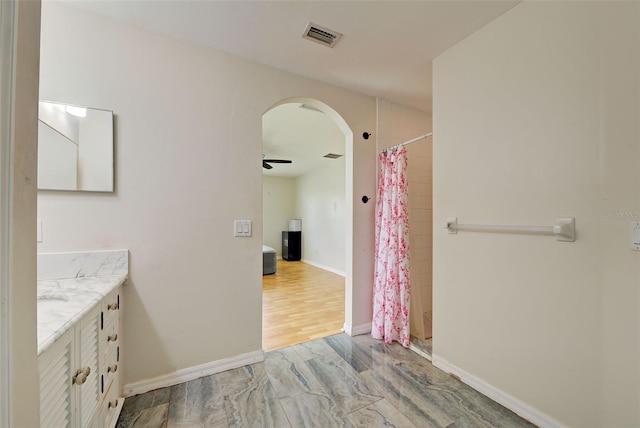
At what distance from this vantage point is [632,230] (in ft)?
3.48

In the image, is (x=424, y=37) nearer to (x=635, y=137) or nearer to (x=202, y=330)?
(x=635, y=137)

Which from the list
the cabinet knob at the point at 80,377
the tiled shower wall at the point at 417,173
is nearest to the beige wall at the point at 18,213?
the cabinet knob at the point at 80,377

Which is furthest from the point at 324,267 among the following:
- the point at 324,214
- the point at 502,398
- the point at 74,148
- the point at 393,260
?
the point at 74,148

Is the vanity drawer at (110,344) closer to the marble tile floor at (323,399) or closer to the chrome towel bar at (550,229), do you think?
A: the marble tile floor at (323,399)

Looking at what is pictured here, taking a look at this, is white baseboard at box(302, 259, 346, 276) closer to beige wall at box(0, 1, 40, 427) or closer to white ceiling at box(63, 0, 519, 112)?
white ceiling at box(63, 0, 519, 112)

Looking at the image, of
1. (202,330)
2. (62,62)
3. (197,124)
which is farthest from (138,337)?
(62,62)

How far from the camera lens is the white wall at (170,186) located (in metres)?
1.44

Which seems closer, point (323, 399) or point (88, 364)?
point (88, 364)

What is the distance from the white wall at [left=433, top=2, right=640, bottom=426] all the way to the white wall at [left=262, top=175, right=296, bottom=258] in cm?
576

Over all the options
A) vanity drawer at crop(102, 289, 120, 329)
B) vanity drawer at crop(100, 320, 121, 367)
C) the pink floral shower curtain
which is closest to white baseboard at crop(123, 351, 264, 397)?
vanity drawer at crop(100, 320, 121, 367)

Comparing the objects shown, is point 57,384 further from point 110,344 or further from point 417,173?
point 417,173

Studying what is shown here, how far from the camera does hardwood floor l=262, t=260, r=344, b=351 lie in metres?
2.37

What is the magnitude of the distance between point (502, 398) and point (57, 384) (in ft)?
6.82

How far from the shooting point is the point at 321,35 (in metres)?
1.66
